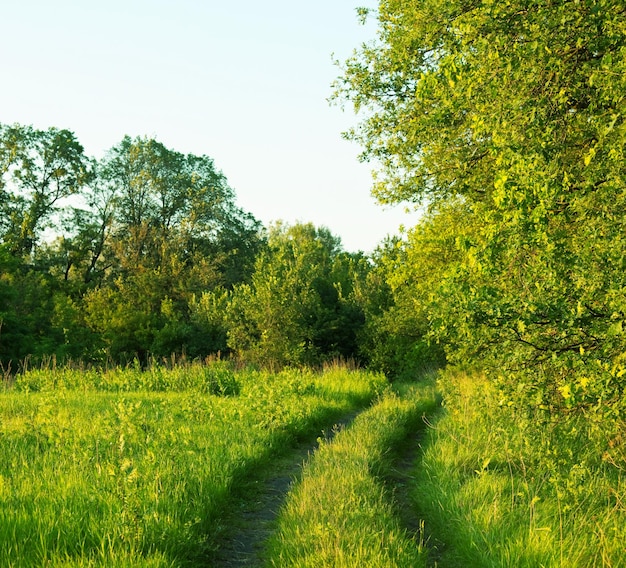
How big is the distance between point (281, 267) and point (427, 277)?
10.8 meters

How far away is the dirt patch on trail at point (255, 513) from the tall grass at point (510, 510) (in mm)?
1921

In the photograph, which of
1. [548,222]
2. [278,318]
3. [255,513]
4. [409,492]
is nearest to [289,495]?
[255,513]

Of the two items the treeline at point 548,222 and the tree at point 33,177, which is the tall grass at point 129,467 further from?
the tree at point 33,177

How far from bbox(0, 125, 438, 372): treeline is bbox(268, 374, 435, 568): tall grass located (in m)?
17.2

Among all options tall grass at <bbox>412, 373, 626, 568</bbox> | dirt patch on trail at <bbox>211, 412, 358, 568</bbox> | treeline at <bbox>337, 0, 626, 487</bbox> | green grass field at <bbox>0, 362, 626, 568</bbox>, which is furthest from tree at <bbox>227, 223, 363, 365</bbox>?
treeline at <bbox>337, 0, 626, 487</bbox>

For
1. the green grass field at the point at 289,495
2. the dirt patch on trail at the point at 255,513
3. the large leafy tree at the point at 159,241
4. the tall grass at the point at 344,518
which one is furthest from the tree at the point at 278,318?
the tall grass at the point at 344,518

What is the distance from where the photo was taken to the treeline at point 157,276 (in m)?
27.8

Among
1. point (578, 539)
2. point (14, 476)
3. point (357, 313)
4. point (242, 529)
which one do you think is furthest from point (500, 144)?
point (357, 313)

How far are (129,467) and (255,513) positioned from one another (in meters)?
1.76

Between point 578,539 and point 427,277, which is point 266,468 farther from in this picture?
point 427,277

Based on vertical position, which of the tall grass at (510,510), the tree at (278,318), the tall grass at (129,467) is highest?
the tree at (278,318)

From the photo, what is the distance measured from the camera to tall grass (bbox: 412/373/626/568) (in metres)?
5.69

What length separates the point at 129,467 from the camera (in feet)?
25.6

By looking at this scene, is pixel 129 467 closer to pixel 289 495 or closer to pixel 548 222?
pixel 289 495
